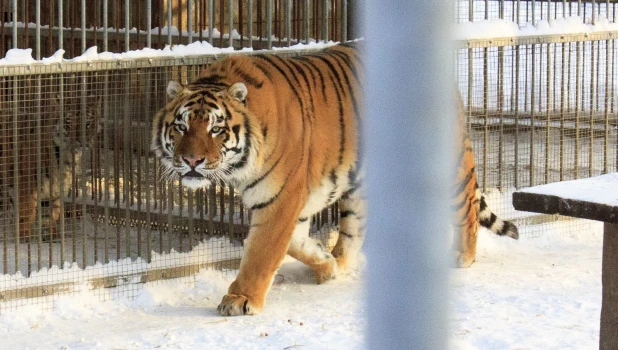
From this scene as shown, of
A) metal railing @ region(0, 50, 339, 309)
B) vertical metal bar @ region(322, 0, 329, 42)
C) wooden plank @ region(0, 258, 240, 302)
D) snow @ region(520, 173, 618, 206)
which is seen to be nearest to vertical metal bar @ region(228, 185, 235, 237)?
metal railing @ region(0, 50, 339, 309)

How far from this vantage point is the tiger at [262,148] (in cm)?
479

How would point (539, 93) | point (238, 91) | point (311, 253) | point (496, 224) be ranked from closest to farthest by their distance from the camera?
point (238, 91) → point (311, 253) → point (496, 224) → point (539, 93)

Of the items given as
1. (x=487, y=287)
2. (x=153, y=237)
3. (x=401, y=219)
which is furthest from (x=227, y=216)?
(x=401, y=219)

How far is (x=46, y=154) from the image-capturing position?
5887mm

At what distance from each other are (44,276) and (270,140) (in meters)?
1.24

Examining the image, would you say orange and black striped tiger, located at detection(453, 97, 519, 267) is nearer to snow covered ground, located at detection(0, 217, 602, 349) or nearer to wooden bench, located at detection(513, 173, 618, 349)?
snow covered ground, located at detection(0, 217, 602, 349)

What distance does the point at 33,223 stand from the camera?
6012mm

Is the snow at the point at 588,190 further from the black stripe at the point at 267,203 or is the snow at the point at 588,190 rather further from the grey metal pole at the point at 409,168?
the grey metal pole at the point at 409,168

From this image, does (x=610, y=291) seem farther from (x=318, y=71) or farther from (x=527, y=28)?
(x=527, y=28)

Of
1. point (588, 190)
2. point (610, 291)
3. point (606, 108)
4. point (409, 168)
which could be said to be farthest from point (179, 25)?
point (409, 168)

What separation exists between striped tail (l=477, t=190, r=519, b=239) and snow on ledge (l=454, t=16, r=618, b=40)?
0.99m

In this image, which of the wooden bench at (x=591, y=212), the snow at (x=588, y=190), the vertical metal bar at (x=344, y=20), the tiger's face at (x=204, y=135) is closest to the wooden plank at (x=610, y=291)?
the wooden bench at (x=591, y=212)

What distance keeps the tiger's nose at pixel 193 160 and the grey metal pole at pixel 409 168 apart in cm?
379

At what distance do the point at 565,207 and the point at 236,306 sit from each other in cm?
177
